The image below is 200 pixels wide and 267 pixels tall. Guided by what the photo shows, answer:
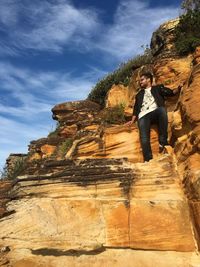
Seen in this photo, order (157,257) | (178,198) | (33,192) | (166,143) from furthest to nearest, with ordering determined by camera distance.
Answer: (166,143)
(33,192)
(178,198)
(157,257)

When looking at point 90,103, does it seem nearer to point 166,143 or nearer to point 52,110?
point 52,110

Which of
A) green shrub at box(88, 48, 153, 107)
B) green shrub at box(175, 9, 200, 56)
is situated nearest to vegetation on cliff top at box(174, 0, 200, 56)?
green shrub at box(175, 9, 200, 56)

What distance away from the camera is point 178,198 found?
7.05 m

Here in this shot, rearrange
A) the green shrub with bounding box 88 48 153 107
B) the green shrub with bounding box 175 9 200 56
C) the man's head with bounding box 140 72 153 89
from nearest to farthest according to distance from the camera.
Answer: the man's head with bounding box 140 72 153 89 < the green shrub with bounding box 175 9 200 56 < the green shrub with bounding box 88 48 153 107

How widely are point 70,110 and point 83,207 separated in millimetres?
9579

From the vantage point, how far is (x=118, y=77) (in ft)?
53.0

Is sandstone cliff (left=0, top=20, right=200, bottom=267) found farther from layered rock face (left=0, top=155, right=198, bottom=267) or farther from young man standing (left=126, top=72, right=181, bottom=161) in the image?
young man standing (left=126, top=72, right=181, bottom=161)

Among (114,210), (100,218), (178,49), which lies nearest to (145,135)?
(114,210)

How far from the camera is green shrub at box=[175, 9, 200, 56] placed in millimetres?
13703

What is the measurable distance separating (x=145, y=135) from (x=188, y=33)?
25.1ft

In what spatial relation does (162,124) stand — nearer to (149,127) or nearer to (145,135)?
(149,127)

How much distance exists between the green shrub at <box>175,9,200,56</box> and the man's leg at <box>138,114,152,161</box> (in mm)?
5737

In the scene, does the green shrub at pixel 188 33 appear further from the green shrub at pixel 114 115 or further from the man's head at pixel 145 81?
the man's head at pixel 145 81

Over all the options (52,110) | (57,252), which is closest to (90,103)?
(52,110)
